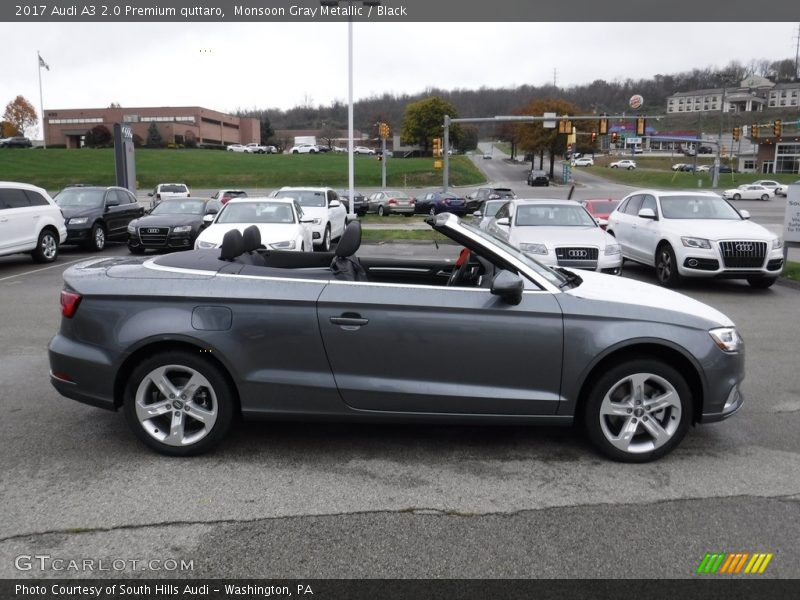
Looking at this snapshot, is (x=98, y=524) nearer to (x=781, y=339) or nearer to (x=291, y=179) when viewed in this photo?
(x=781, y=339)

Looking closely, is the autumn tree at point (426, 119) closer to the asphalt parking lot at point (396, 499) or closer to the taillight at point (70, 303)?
the asphalt parking lot at point (396, 499)

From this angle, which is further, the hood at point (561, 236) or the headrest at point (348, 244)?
the hood at point (561, 236)

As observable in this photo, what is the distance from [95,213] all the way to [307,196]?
557 centimetres

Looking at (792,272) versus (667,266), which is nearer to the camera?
(667,266)

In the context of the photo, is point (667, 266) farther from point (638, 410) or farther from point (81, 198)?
point (81, 198)

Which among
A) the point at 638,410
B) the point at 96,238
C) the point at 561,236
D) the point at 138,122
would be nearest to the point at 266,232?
the point at 561,236

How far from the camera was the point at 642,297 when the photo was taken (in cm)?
454

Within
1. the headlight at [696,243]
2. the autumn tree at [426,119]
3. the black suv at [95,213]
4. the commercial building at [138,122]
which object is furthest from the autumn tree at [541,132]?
the headlight at [696,243]

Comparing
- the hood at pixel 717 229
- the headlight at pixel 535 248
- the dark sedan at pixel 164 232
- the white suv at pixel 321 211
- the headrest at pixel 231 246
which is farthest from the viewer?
the white suv at pixel 321 211

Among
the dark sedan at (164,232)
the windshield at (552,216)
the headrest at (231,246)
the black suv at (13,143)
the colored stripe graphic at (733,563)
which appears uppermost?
the black suv at (13,143)

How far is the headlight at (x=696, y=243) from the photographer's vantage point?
11.6 metres

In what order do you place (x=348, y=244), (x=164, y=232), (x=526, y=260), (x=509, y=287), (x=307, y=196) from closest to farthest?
(x=509, y=287), (x=526, y=260), (x=348, y=244), (x=164, y=232), (x=307, y=196)

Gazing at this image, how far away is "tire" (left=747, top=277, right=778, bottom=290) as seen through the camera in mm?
11953

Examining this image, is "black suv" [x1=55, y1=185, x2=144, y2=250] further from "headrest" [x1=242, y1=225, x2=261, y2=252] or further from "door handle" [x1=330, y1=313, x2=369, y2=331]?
"door handle" [x1=330, y1=313, x2=369, y2=331]
